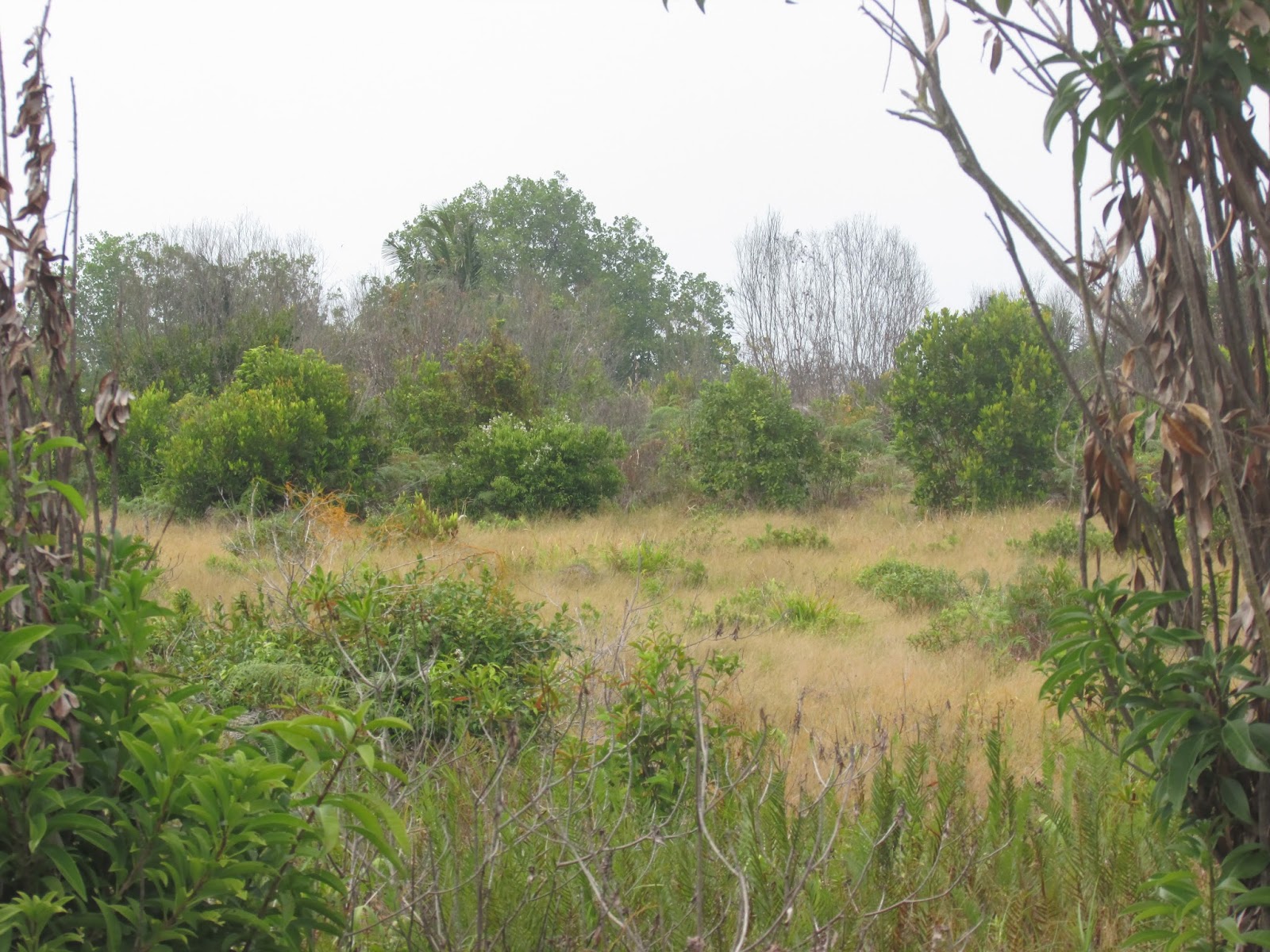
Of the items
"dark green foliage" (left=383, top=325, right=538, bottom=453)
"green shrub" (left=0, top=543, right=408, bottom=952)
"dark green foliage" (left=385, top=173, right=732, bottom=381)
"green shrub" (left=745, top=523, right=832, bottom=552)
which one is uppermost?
"dark green foliage" (left=385, top=173, right=732, bottom=381)

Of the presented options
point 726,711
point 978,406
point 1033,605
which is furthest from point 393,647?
point 978,406

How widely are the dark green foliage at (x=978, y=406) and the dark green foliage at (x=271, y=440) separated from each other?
854 centimetres

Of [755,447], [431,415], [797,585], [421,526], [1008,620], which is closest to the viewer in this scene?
[1008,620]

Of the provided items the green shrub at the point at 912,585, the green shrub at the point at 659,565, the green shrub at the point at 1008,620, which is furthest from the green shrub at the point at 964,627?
the green shrub at the point at 659,565

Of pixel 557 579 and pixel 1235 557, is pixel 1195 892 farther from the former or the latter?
pixel 557 579

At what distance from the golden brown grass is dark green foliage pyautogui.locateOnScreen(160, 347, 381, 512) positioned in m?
1.03

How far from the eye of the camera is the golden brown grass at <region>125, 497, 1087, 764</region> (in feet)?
18.5

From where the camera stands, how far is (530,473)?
15539mm

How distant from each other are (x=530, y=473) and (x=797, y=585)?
6383mm

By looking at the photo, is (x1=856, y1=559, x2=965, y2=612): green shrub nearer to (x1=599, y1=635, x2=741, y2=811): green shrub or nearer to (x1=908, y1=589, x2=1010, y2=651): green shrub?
(x1=908, y1=589, x2=1010, y2=651): green shrub

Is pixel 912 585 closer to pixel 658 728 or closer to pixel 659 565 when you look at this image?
pixel 659 565

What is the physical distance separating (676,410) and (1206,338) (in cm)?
2280

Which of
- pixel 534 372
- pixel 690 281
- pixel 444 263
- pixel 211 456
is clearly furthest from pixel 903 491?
pixel 690 281

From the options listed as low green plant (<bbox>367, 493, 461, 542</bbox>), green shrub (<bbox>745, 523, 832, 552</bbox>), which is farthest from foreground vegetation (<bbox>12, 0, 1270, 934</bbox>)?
green shrub (<bbox>745, 523, 832, 552</bbox>)
